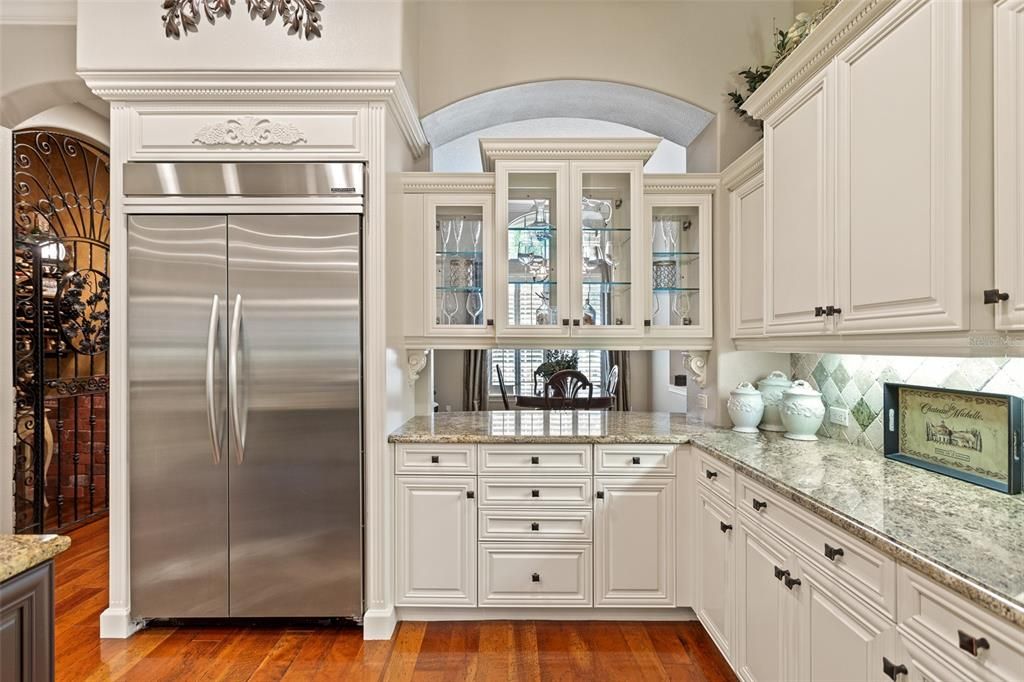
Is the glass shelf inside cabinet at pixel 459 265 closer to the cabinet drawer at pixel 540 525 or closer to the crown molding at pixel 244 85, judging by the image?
the crown molding at pixel 244 85

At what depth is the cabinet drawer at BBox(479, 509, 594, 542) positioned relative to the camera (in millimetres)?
2670

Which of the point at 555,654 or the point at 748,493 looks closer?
the point at 748,493

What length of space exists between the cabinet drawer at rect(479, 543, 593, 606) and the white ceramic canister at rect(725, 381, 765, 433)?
3.15 feet

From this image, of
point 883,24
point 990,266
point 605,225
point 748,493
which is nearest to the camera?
point 990,266

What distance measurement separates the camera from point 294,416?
2543mm

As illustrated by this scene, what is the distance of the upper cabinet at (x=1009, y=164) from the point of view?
4.02 ft

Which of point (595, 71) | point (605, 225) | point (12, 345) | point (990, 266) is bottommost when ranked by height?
point (12, 345)

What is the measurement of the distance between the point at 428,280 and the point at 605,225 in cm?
98

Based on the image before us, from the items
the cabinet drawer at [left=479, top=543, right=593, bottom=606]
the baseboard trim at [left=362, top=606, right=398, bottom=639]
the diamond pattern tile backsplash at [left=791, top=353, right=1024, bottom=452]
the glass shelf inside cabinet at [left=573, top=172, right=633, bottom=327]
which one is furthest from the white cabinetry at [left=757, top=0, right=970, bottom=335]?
the baseboard trim at [left=362, top=606, right=398, bottom=639]

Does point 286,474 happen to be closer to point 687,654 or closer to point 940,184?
point 687,654

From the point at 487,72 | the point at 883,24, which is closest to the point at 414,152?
the point at 487,72

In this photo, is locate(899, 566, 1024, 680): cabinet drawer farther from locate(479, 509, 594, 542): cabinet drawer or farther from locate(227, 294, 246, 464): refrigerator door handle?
locate(227, 294, 246, 464): refrigerator door handle

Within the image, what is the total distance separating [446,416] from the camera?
3.38 metres

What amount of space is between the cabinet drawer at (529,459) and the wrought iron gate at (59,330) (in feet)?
8.30
